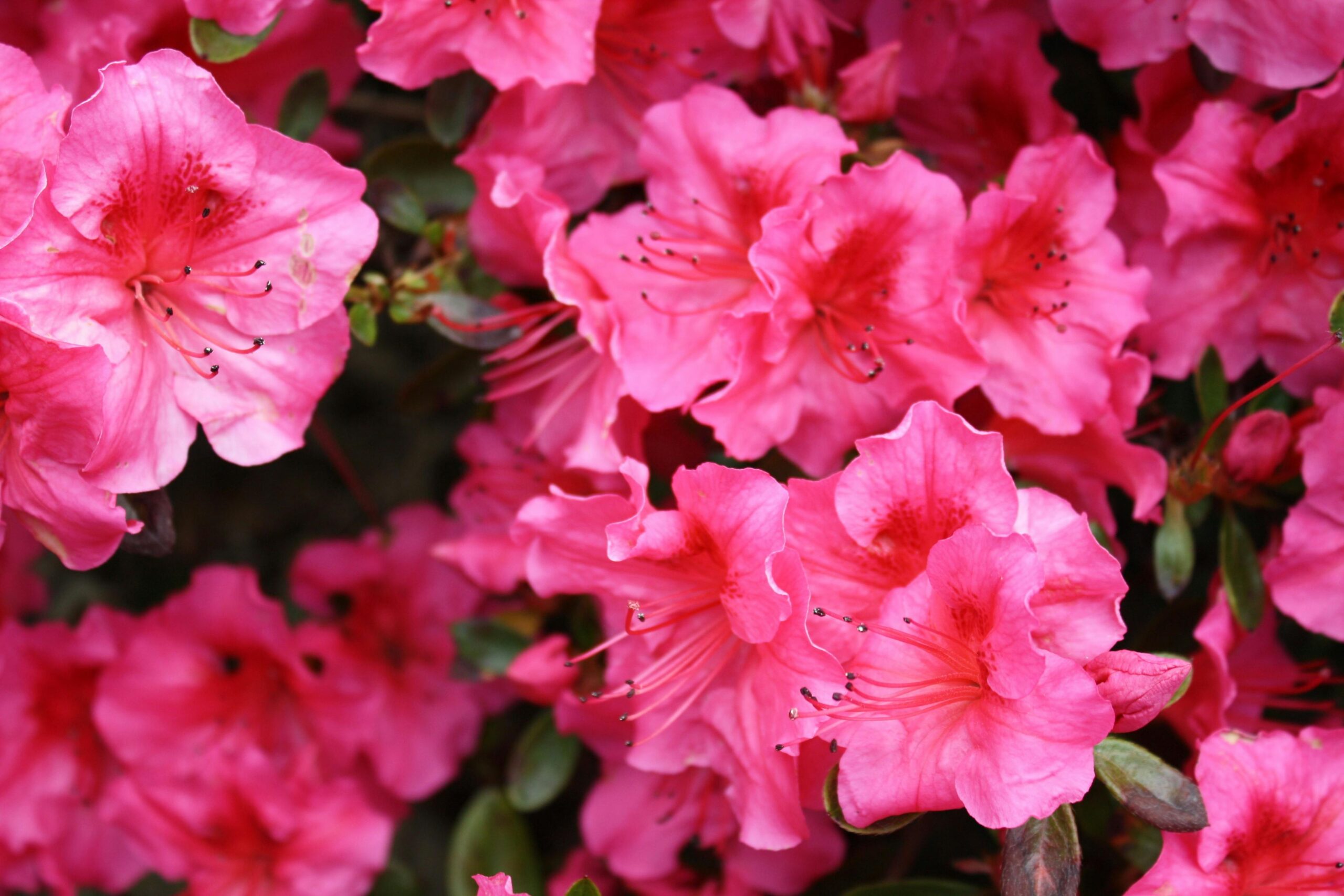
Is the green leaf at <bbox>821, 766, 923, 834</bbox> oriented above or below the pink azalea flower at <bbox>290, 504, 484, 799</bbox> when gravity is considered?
above

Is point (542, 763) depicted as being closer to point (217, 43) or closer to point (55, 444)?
point (55, 444)

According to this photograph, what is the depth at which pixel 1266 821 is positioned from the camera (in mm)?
1077

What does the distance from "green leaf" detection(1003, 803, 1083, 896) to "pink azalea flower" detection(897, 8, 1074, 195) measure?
30.5 inches

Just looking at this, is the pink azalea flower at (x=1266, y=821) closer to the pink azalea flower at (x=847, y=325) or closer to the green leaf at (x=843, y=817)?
the green leaf at (x=843, y=817)

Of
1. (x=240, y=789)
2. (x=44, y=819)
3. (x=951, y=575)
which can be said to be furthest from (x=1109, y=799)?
(x=44, y=819)

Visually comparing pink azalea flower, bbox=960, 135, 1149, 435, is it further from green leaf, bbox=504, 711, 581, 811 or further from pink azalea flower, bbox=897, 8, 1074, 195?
green leaf, bbox=504, 711, 581, 811

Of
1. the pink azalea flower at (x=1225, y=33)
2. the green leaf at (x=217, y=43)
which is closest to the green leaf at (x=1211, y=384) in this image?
the pink azalea flower at (x=1225, y=33)

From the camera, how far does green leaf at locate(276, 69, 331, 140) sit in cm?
143

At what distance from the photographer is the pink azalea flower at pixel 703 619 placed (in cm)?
101

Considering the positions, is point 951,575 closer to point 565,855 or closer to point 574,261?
point 574,261

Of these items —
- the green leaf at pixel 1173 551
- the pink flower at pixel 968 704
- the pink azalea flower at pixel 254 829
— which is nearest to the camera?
the pink flower at pixel 968 704

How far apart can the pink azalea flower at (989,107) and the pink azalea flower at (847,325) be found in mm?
241

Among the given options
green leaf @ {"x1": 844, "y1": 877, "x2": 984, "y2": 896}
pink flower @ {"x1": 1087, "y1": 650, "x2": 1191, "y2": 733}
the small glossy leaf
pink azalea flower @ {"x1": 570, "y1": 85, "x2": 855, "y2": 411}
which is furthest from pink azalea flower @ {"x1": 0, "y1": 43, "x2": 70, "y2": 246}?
green leaf @ {"x1": 844, "y1": 877, "x2": 984, "y2": 896}

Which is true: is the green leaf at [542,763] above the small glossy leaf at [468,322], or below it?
below
